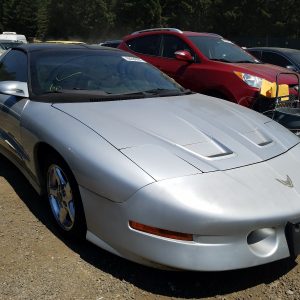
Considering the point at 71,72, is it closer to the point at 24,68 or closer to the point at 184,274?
the point at 24,68

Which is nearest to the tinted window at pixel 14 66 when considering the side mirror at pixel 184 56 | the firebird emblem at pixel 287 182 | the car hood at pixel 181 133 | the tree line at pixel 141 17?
the car hood at pixel 181 133

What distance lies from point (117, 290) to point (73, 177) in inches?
30.2

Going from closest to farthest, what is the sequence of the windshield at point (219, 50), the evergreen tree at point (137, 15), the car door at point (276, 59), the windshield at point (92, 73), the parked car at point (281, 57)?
the windshield at point (92, 73) < the windshield at point (219, 50) < the parked car at point (281, 57) < the car door at point (276, 59) < the evergreen tree at point (137, 15)

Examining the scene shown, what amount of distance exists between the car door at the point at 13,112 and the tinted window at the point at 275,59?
21.5 ft

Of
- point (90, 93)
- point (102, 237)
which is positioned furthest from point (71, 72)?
point (102, 237)

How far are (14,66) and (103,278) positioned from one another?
262cm

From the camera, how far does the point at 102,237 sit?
2.73 m

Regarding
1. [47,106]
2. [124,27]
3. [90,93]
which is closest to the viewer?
[47,106]

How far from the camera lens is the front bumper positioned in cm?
243

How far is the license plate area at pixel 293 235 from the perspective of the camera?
2.54m

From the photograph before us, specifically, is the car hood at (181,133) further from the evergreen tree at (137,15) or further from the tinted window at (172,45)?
the evergreen tree at (137,15)

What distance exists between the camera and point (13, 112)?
151 inches

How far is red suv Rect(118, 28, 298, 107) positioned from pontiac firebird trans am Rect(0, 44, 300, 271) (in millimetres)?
2287

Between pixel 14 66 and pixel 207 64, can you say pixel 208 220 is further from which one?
pixel 207 64
